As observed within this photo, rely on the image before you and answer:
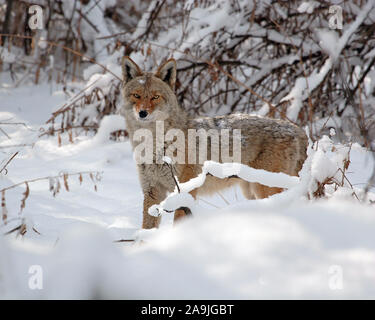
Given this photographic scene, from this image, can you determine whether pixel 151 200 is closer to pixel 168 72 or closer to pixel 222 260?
pixel 168 72

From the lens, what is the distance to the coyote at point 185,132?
4.47 m

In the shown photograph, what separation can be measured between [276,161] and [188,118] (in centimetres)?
104

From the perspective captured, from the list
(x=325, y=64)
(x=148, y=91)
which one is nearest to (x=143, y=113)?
(x=148, y=91)

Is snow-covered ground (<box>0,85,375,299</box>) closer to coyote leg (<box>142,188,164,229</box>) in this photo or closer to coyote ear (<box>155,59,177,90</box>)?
coyote leg (<box>142,188,164,229</box>)

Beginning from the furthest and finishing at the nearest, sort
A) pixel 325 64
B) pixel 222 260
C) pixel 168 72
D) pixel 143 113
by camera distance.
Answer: pixel 325 64 < pixel 168 72 < pixel 143 113 < pixel 222 260

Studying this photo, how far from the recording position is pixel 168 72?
4.75m

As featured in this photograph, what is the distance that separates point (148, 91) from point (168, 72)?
0.39 meters

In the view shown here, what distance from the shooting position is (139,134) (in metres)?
4.63

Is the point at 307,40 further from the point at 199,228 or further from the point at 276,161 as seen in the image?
the point at 199,228

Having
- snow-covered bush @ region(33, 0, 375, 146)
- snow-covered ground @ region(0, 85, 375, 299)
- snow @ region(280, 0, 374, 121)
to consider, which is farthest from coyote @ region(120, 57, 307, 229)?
snow-covered ground @ region(0, 85, 375, 299)

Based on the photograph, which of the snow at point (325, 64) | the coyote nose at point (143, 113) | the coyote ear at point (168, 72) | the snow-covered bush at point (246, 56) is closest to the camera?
the coyote nose at point (143, 113)

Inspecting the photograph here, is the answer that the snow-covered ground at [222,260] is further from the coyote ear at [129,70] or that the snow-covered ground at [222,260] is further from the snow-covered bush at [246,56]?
the snow-covered bush at [246,56]

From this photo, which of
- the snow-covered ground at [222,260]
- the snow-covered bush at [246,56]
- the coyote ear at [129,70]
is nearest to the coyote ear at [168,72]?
the coyote ear at [129,70]

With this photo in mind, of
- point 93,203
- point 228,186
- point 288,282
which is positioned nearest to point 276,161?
point 228,186
